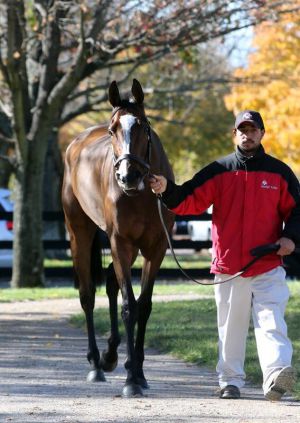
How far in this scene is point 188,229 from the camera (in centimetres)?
4162

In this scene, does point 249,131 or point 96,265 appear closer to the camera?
point 249,131

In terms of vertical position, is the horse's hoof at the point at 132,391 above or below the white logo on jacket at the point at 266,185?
below

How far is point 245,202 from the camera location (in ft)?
25.8

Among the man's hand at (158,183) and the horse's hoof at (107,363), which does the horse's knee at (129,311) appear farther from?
the man's hand at (158,183)

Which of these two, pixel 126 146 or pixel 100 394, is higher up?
pixel 126 146

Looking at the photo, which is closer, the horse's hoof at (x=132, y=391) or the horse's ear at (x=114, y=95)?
the horse's hoof at (x=132, y=391)

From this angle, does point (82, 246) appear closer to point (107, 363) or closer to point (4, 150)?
point (107, 363)

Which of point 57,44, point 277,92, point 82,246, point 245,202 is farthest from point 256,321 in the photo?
point 277,92

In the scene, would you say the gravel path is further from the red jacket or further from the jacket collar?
the jacket collar

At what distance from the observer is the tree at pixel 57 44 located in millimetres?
17656

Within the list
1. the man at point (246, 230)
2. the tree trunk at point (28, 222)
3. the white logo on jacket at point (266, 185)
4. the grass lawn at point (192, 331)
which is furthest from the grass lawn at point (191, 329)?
the tree trunk at point (28, 222)

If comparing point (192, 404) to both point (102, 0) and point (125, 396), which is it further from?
point (102, 0)

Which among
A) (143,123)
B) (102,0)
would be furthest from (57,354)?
(102,0)

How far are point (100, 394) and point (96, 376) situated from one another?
815mm
